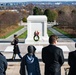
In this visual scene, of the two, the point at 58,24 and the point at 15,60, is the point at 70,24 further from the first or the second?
the point at 15,60

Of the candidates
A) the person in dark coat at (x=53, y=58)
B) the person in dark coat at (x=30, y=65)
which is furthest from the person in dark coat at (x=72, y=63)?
the person in dark coat at (x=30, y=65)

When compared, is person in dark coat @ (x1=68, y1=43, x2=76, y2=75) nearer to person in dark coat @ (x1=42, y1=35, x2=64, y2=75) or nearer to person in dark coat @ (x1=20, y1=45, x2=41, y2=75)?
person in dark coat @ (x1=42, y1=35, x2=64, y2=75)

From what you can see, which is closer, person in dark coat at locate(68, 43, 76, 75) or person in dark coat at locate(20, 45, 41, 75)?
person in dark coat at locate(68, 43, 76, 75)

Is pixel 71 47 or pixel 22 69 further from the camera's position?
pixel 71 47

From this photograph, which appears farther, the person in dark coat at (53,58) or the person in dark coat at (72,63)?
the person in dark coat at (53,58)

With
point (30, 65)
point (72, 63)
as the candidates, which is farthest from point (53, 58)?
A: point (30, 65)

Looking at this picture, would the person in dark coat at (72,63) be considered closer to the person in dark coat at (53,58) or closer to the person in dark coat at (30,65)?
Result: the person in dark coat at (53,58)

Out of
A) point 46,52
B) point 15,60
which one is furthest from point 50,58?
point 15,60

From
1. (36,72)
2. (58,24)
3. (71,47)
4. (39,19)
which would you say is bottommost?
(58,24)

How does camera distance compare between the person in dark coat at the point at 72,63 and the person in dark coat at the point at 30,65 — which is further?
the person in dark coat at the point at 30,65

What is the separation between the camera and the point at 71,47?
80.8 ft

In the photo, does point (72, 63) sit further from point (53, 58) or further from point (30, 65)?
point (30, 65)

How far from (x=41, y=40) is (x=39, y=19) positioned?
160 centimetres

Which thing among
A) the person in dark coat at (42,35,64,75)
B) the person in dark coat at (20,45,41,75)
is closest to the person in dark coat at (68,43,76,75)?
the person in dark coat at (42,35,64,75)
